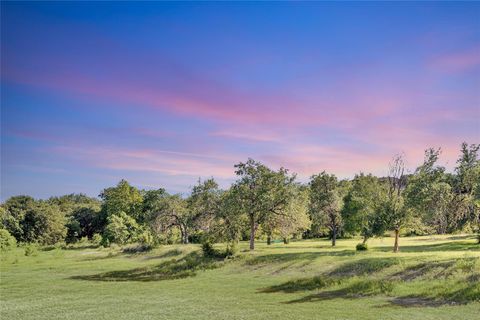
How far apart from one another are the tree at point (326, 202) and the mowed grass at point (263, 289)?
79.5 feet

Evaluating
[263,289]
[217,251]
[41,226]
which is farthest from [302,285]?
[41,226]

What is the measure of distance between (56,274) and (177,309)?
2419 cm

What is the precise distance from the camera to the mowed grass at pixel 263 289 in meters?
23.3

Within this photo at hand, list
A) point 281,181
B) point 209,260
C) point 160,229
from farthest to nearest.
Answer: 1. point 160,229
2. point 281,181
3. point 209,260

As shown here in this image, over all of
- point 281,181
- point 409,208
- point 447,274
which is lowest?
point 447,274

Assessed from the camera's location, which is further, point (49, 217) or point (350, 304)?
point (49, 217)

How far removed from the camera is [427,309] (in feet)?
73.7

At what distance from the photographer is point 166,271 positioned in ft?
142

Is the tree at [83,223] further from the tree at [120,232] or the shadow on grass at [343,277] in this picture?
the shadow on grass at [343,277]

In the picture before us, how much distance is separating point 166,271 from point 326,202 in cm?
3150

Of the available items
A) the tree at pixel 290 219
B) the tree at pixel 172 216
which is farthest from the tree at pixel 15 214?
the tree at pixel 290 219

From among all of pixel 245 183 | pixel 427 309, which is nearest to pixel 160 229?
pixel 245 183

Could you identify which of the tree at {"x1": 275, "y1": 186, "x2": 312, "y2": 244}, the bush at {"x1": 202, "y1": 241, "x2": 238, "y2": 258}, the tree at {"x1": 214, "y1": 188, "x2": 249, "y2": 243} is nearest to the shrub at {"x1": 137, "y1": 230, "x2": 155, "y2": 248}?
the tree at {"x1": 214, "y1": 188, "x2": 249, "y2": 243}

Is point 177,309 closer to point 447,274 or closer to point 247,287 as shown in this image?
point 247,287
